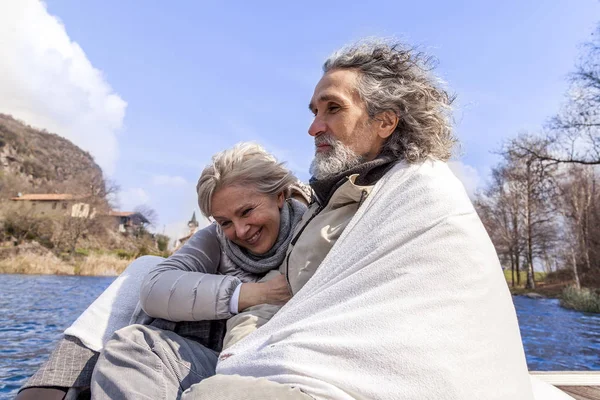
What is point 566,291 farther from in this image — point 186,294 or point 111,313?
point 186,294

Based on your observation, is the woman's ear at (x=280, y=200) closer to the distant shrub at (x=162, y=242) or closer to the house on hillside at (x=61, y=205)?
the distant shrub at (x=162, y=242)

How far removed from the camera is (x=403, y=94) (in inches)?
82.8

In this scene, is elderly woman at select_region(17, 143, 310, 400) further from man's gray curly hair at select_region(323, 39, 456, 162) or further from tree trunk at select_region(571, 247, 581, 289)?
tree trunk at select_region(571, 247, 581, 289)

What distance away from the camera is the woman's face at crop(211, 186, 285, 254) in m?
2.23

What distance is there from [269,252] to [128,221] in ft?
218

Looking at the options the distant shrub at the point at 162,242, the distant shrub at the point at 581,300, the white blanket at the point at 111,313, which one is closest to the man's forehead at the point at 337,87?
the white blanket at the point at 111,313

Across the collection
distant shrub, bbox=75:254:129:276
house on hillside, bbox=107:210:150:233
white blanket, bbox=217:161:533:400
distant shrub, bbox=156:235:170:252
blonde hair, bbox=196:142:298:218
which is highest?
house on hillside, bbox=107:210:150:233

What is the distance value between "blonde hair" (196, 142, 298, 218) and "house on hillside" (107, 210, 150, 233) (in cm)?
6146

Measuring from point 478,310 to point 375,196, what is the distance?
0.52 metres

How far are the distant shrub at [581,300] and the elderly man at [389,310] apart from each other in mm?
20216

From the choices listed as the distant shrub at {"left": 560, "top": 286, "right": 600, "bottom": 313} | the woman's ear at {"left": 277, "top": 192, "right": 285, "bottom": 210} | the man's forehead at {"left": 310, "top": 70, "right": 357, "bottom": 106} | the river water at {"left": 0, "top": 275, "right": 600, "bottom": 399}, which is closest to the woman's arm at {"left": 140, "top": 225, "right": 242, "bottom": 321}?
the woman's ear at {"left": 277, "top": 192, "right": 285, "bottom": 210}

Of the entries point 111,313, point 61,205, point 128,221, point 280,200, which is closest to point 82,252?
point 61,205

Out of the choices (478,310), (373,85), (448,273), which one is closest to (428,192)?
(448,273)

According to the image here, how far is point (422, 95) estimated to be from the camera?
2137 millimetres
